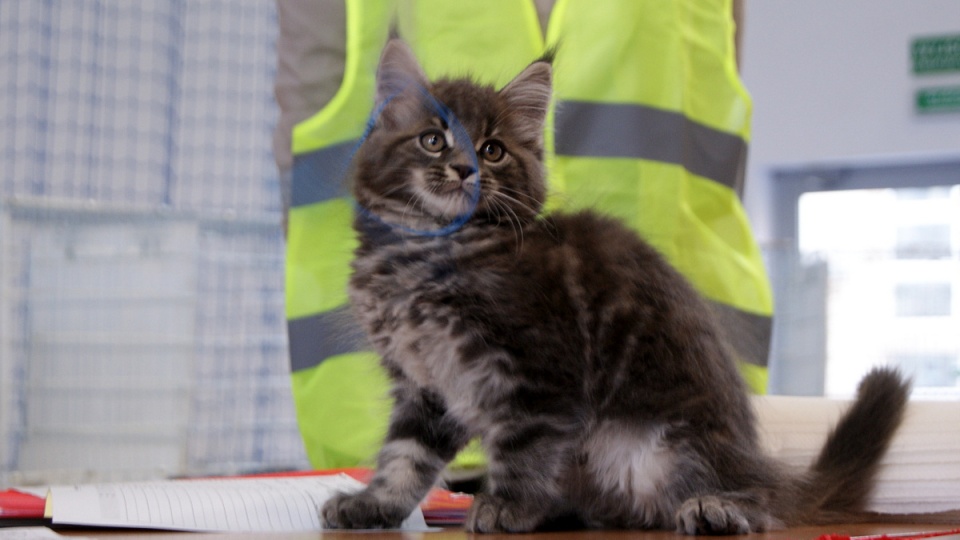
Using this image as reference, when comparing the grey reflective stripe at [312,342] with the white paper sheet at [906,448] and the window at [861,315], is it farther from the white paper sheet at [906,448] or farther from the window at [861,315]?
the window at [861,315]

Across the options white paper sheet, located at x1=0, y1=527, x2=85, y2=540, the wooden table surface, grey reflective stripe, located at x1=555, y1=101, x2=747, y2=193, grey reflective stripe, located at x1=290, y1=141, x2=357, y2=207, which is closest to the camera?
white paper sheet, located at x1=0, y1=527, x2=85, y2=540

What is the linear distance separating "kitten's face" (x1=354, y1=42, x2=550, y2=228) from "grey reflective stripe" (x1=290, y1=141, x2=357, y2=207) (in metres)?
0.03

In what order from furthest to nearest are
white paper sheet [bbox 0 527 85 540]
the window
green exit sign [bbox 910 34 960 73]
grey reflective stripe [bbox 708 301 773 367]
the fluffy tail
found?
1. green exit sign [bbox 910 34 960 73]
2. the window
3. grey reflective stripe [bbox 708 301 773 367]
4. the fluffy tail
5. white paper sheet [bbox 0 527 85 540]

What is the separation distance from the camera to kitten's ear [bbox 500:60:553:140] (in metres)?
0.84

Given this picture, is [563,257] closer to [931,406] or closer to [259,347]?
[931,406]

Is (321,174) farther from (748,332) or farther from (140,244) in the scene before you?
(140,244)

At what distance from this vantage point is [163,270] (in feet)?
6.28

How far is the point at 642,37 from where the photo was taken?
1.36 meters

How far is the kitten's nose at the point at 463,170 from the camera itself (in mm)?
799

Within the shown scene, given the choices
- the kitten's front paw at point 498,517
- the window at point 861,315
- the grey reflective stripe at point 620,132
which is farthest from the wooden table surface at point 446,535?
the window at point 861,315

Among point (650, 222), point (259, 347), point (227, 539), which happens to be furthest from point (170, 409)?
point (227, 539)

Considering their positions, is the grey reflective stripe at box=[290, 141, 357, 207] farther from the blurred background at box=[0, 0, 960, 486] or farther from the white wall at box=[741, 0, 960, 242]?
the white wall at box=[741, 0, 960, 242]

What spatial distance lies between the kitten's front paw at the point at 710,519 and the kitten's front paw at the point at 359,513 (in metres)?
0.27

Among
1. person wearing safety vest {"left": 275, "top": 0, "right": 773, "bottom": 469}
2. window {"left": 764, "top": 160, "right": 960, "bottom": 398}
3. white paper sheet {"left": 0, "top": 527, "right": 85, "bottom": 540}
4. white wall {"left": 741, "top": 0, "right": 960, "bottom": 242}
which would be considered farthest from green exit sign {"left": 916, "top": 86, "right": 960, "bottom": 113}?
white paper sheet {"left": 0, "top": 527, "right": 85, "bottom": 540}
